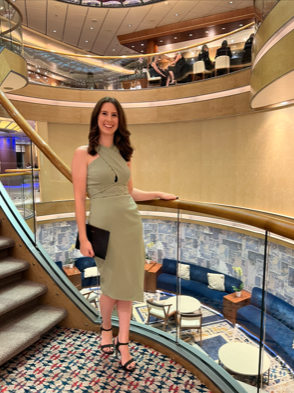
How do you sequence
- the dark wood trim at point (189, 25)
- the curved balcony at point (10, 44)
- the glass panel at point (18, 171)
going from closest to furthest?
1. the glass panel at point (18, 171)
2. the curved balcony at point (10, 44)
3. the dark wood trim at point (189, 25)

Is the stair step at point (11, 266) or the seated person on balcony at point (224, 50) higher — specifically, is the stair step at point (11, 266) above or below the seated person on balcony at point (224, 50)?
below

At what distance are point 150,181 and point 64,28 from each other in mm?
7869

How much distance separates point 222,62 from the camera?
7727 mm

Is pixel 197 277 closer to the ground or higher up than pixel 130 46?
closer to the ground

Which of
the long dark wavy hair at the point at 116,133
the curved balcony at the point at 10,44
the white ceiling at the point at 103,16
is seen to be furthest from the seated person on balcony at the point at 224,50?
the long dark wavy hair at the point at 116,133

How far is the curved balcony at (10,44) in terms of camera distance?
5375 mm

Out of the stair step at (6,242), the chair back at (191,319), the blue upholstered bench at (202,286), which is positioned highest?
the stair step at (6,242)

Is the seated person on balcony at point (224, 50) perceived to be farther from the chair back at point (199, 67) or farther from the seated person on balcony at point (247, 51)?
the chair back at point (199, 67)

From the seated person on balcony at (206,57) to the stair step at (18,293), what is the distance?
7411 millimetres

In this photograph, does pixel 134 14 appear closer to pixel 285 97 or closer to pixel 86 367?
pixel 285 97

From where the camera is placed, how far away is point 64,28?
12.4 meters

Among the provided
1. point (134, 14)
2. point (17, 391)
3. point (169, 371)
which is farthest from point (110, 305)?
point (134, 14)

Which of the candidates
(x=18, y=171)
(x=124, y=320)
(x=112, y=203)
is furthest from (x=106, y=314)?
(x=18, y=171)

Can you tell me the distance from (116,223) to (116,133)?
51 centimetres
